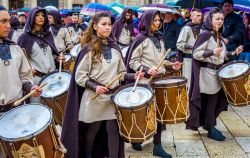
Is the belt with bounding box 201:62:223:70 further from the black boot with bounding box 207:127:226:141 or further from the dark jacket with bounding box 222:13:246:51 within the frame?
the dark jacket with bounding box 222:13:246:51

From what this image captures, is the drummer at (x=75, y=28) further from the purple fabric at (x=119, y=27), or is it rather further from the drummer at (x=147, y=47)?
the drummer at (x=147, y=47)

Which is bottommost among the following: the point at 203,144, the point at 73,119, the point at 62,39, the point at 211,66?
the point at 203,144

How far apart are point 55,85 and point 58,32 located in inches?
170

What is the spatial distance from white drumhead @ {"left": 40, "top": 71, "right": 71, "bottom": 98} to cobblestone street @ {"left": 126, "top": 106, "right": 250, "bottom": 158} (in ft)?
3.97

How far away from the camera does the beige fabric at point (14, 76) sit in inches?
147

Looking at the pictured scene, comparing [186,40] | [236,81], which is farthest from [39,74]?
[186,40]

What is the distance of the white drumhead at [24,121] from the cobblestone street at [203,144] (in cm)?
195

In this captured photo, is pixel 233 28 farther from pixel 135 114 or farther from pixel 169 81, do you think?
pixel 135 114

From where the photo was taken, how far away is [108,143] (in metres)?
4.43

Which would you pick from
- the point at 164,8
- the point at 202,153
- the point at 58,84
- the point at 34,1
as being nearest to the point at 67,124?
the point at 58,84

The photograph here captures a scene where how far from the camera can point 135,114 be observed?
3975mm

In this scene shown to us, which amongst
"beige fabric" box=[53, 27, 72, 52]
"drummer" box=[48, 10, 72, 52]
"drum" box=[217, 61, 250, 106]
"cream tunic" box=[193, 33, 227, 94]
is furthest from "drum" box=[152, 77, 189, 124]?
"beige fabric" box=[53, 27, 72, 52]

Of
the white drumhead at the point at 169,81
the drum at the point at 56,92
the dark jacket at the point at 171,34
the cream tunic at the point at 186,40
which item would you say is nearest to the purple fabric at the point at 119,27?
the dark jacket at the point at 171,34

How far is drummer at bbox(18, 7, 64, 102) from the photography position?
5.62 meters
